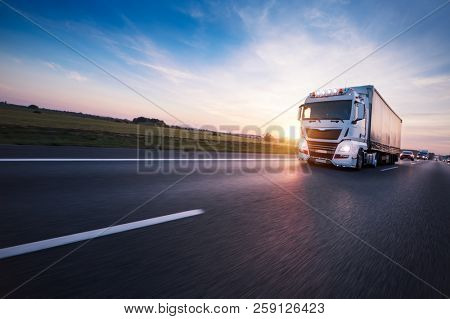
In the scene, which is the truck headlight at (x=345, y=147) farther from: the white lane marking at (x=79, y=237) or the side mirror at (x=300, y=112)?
the white lane marking at (x=79, y=237)

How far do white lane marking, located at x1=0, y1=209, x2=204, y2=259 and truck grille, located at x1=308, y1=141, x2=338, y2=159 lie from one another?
29.4ft

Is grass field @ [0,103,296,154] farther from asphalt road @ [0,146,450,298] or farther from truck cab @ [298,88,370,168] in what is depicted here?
asphalt road @ [0,146,450,298]

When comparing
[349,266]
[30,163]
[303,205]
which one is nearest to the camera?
[349,266]

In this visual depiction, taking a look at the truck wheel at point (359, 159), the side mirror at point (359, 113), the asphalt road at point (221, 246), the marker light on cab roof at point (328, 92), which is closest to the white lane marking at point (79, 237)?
the asphalt road at point (221, 246)

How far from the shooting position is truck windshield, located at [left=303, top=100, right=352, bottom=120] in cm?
1002

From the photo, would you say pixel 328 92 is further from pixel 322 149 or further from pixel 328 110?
pixel 322 149

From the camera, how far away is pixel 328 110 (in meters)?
10.5

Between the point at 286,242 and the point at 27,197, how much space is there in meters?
3.58

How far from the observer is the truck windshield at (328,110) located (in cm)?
1002

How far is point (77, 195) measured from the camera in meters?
3.56

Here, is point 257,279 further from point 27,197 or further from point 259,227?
point 27,197

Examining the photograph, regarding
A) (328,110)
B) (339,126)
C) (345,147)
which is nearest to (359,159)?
(345,147)
